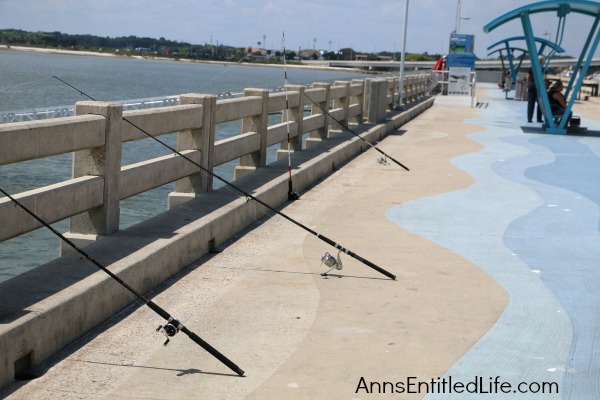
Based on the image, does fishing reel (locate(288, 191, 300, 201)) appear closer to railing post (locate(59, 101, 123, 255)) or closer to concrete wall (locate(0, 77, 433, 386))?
concrete wall (locate(0, 77, 433, 386))

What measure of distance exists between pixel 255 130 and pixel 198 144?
2.84 meters

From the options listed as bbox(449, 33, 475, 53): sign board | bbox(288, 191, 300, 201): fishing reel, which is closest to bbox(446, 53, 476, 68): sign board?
bbox(449, 33, 475, 53): sign board

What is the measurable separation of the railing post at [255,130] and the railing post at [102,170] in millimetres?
4883

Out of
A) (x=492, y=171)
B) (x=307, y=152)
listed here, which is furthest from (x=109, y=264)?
(x=492, y=171)

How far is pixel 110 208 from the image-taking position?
7730mm

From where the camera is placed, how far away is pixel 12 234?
20.1ft

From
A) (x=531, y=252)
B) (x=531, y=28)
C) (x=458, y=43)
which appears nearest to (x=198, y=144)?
(x=531, y=252)

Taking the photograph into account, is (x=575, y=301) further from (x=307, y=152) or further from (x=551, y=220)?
(x=307, y=152)

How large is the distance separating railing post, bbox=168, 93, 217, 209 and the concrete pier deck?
31.5 inches

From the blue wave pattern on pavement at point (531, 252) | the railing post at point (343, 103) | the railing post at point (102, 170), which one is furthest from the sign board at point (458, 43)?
the railing post at point (102, 170)

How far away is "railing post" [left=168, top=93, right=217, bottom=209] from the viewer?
32.7 ft

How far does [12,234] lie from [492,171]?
11.1m

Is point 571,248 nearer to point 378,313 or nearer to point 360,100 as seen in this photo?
point 378,313

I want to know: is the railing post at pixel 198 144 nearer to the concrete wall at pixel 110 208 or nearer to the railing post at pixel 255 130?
the concrete wall at pixel 110 208
